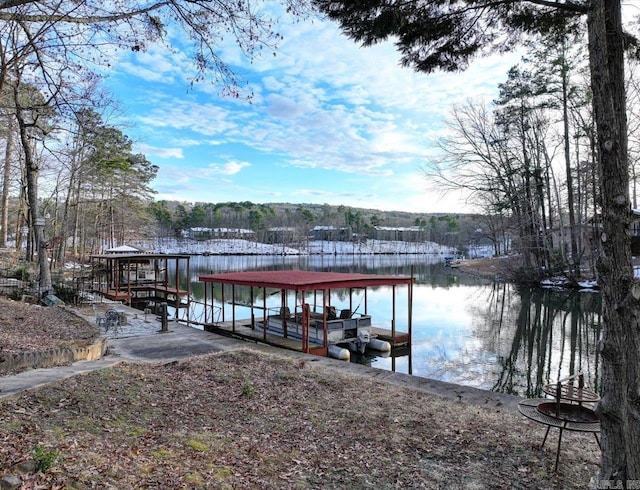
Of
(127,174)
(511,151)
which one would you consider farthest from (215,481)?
(127,174)

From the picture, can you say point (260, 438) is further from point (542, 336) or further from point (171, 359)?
point (542, 336)

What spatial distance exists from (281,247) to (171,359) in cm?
9633

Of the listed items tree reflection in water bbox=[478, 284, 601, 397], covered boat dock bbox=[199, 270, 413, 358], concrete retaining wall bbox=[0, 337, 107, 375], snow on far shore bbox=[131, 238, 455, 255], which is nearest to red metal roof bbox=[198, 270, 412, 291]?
covered boat dock bbox=[199, 270, 413, 358]

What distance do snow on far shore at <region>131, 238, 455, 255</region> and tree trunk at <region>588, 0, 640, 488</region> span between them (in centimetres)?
7774

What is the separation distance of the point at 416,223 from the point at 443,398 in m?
144

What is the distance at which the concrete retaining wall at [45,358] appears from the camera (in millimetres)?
6332

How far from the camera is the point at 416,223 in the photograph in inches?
5812

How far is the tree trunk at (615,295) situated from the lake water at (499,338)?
718 cm

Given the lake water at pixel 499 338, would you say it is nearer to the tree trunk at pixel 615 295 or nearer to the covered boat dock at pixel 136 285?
the covered boat dock at pixel 136 285

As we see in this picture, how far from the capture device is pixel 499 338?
15617mm

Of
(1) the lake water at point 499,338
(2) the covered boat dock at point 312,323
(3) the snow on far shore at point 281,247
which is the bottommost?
(1) the lake water at point 499,338

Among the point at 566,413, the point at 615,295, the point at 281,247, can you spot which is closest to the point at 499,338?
the point at 566,413

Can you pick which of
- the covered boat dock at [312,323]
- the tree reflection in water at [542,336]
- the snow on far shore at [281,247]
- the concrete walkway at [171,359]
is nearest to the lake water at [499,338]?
the tree reflection in water at [542,336]

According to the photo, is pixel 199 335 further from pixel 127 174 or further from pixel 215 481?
pixel 127 174
